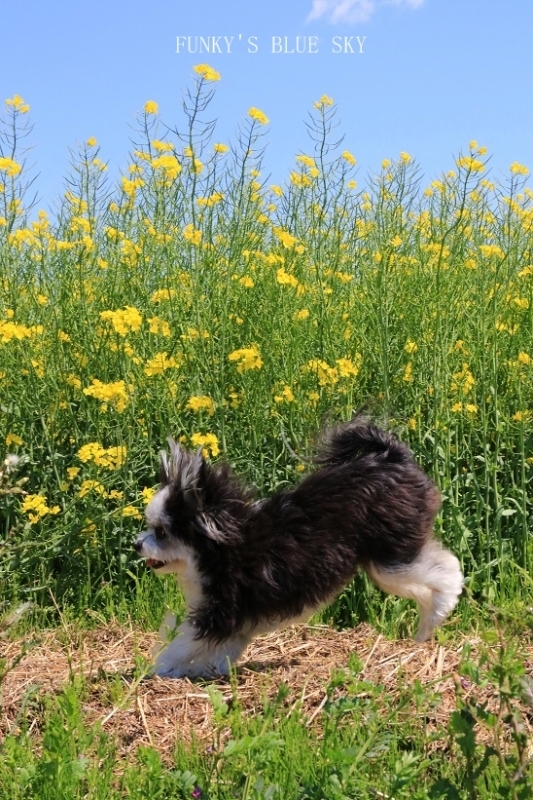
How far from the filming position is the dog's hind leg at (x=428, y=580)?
3.90m

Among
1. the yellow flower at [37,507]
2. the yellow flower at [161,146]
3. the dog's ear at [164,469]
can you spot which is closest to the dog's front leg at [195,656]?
the dog's ear at [164,469]

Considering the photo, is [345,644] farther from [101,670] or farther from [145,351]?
[145,351]

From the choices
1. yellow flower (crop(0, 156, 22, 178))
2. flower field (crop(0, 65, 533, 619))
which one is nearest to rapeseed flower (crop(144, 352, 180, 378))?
flower field (crop(0, 65, 533, 619))

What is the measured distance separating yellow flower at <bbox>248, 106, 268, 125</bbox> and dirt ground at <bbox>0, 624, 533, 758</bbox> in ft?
8.48

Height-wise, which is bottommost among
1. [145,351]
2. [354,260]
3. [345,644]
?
[345,644]

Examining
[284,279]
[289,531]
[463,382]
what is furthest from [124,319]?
[463,382]

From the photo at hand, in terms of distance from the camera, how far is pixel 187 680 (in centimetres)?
379

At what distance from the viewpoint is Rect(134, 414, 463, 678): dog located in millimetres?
3705

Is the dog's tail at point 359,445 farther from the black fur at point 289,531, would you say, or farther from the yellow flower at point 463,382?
the yellow flower at point 463,382

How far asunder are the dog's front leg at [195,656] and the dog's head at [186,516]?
0.98 ft

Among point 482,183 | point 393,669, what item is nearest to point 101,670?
point 393,669

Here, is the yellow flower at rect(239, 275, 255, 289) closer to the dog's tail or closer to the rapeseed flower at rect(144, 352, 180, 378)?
the rapeseed flower at rect(144, 352, 180, 378)

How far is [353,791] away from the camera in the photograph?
2836 millimetres

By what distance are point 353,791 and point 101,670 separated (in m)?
1.28
